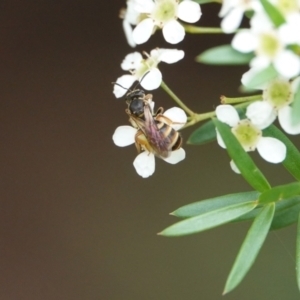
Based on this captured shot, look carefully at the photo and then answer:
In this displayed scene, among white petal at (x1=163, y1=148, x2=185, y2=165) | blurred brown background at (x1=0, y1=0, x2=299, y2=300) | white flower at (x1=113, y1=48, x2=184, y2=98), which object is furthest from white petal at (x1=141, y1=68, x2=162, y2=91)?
blurred brown background at (x1=0, y1=0, x2=299, y2=300)

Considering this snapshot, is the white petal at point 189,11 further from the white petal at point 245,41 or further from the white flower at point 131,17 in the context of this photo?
the white petal at point 245,41

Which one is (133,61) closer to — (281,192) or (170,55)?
(170,55)

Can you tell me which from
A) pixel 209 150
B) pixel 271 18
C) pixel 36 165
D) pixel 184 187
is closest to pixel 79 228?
pixel 36 165

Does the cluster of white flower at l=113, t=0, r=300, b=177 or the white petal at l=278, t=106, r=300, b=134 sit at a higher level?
the cluster of white flower at l=113, t=0, r=300, b=177

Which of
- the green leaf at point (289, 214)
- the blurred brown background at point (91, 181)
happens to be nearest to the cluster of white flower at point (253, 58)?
the green leaf at point (289, 214)

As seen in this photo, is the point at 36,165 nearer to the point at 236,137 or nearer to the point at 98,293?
the point at 98,293

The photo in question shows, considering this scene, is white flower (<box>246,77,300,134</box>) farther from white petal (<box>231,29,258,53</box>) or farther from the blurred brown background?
the blurred brown background

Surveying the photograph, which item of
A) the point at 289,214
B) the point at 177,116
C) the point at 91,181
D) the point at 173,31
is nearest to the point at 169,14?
the point at 173,31
